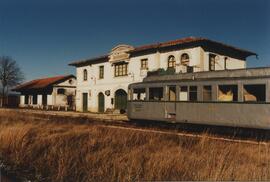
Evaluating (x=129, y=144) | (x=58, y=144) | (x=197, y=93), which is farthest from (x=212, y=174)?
(x=197, y=93)

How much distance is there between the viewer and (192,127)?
13758mm

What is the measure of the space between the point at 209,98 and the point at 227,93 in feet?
2.84

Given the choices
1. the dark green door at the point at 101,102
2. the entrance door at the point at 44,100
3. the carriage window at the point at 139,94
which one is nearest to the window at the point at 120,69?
the dark green door at the point at 101,102

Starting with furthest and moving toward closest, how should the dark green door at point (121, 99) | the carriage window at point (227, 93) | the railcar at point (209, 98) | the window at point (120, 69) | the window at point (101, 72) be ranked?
1. the window at point (101, 72)
2. the window at point (120, 69)
3. the dark green door at point (121, 99)
4. the carriage window at point (227, 93)
5. the railcar at point (209, 98)

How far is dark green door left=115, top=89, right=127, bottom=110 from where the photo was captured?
94.9ft

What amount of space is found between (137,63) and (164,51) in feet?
11.3

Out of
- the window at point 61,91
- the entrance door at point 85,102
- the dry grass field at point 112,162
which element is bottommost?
the dry grass field at point 112,162

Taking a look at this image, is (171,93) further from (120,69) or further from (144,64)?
(120,69)

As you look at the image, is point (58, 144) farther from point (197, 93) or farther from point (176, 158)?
point (197, 93)

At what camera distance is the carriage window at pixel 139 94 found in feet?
53.1

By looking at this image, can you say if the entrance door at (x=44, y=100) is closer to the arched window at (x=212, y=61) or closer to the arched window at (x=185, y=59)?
the arched window at (x=185, y=59)

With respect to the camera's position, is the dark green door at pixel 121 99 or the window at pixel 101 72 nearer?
the dark green door at pixel 121 99

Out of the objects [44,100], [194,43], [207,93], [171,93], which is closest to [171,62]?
[194,43]

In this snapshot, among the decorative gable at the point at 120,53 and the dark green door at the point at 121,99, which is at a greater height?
the decorative gable at the point at 120,53
